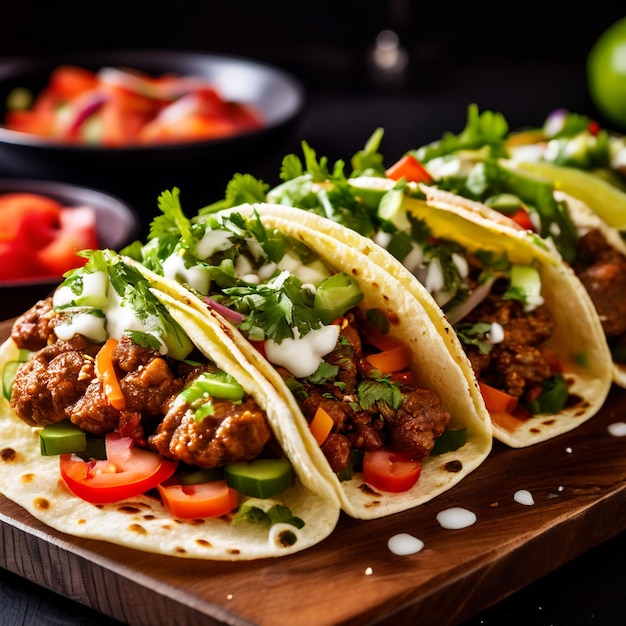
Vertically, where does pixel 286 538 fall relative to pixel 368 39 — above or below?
above

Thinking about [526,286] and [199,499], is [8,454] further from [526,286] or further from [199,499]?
[526,286]

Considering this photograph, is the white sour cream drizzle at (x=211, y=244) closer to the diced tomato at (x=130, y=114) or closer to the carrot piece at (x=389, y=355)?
the carrot piece at (x=389, y=355)

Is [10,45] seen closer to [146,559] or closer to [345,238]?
[345,238]

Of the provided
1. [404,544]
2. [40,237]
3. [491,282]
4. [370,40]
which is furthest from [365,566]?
Result: [370,40]

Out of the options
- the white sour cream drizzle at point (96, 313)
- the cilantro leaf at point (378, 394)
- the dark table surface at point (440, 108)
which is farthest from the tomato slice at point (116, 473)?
the dark table surface at point (440, 108)

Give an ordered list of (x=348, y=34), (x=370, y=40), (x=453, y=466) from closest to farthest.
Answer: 1. (x=453, y=466)
2. (x=370, y=40)
3. (x=348, y=34)
